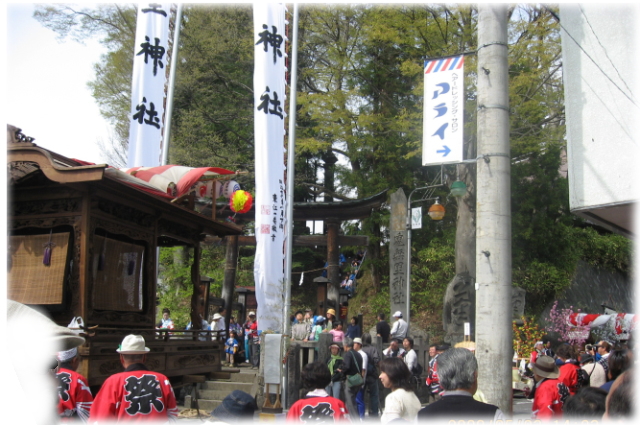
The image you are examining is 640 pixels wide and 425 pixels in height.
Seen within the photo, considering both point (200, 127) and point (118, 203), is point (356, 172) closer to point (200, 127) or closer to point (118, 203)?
point (200, 127)

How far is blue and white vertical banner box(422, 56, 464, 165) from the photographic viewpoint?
7.56m

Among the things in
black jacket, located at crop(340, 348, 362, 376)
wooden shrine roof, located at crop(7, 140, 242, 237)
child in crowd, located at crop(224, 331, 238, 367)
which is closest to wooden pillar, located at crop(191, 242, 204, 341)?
wooden shrine roof, located at crop(7, 140, 242, 237)

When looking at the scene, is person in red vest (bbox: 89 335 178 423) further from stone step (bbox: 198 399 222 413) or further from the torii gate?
the torii gate

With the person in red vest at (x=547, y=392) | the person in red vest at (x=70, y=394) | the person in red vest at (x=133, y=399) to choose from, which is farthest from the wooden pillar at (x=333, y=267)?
the person in red vest at (x=133, y=399)

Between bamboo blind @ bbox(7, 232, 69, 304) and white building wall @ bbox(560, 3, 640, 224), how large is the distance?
7.68 m

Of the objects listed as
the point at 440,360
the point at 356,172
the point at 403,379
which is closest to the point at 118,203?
the point at 403,379

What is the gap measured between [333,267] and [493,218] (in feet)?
49.9

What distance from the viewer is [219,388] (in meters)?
11.3

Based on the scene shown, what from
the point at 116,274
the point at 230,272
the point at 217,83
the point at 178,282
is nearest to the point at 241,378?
the point at 116,274

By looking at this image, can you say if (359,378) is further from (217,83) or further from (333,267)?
(217,83)

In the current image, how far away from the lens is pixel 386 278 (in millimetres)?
25156

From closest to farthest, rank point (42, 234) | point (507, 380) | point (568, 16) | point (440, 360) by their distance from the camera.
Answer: point (440, 360) → point (507, 380) → point (568, 16) → point (42, 234)

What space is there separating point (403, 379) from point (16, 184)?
7.56 m

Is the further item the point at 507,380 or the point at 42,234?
the point at 42,234
